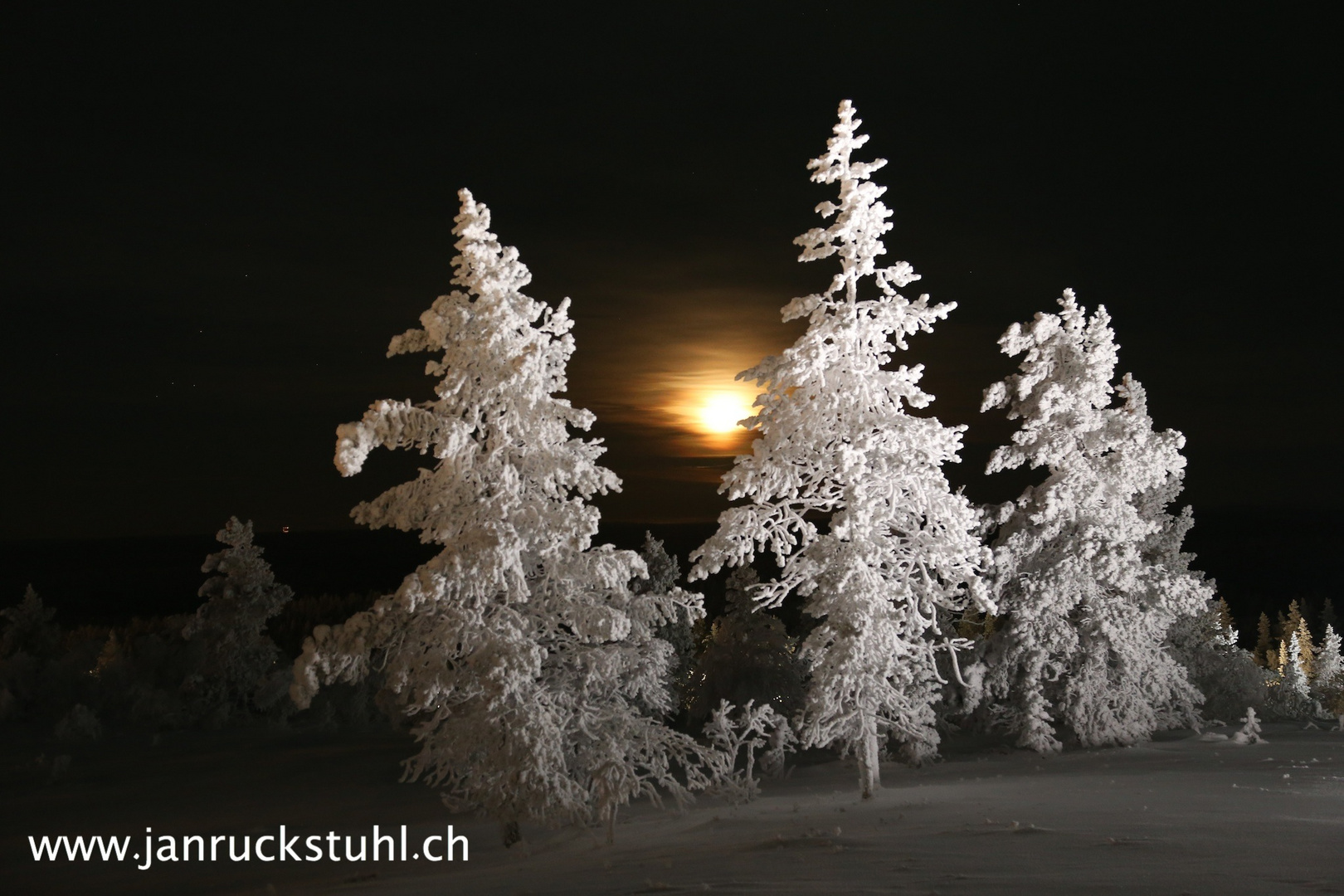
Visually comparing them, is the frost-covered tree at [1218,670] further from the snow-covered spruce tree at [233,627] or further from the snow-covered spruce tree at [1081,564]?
the snow-covered spruce tree at [233,627]

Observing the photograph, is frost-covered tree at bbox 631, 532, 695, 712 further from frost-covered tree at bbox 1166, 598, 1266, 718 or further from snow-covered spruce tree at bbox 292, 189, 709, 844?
snow-covered spruce tree at bbox 292, 189, 709, 844

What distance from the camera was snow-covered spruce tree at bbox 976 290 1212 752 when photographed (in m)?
25.8

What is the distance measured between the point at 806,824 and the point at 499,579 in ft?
19.5

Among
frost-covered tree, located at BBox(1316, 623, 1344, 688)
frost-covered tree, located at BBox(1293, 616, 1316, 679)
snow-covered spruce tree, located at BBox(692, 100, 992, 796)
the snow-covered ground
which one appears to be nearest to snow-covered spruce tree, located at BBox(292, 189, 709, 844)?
the snow-covered ground

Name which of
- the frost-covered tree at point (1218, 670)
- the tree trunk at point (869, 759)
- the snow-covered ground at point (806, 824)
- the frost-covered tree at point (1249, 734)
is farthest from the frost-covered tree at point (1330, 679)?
the tree trunk at point (869, 759)

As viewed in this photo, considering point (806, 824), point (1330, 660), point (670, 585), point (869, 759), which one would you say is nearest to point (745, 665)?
point (670, 585)

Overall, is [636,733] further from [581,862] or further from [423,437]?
[423,437]

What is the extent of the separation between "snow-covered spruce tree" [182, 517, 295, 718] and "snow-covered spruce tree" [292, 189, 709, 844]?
27166 mm

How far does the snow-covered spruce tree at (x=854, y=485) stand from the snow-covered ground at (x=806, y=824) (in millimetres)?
2417

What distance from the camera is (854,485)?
1902 centimetres

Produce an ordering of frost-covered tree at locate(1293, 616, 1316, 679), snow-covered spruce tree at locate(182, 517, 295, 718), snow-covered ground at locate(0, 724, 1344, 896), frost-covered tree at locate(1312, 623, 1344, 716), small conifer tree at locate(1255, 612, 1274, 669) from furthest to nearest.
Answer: small conifer tree at locate(1255, 612, 1274, 669)
frost-covered tree at locate(1293, 616, 1316, 679)
frost-covered tree at locate(1312, 623, 1344, 716)
snow-covered spruce tree at locate(182, 517, 295, 718)
snow-covered ground at locate(0, 724, 1344, 896)

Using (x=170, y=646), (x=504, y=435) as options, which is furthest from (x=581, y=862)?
(x=170, y=646)

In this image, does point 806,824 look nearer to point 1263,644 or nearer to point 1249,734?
point 1249,734

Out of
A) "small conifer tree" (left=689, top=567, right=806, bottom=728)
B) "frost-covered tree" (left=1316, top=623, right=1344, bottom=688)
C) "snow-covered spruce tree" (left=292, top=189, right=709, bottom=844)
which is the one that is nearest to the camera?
"snow-covered spruce tree" (left=292, top=189, right=709, bottom=844)
